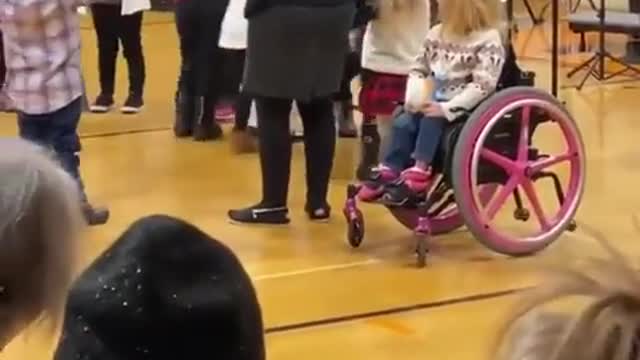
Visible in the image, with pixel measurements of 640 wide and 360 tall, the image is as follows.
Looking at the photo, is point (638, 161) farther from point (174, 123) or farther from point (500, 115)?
point (174, 123)

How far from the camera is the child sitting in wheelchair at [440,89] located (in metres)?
4.26

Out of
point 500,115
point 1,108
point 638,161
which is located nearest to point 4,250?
point 500,115

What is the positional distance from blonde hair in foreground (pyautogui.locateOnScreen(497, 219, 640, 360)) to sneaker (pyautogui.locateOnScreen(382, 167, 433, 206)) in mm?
3257

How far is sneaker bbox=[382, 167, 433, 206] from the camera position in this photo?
4.27 meters

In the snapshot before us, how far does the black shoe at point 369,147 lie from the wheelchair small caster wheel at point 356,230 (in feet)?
2.61

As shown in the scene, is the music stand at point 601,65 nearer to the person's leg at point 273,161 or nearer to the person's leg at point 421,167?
the person's leg at point 273,161

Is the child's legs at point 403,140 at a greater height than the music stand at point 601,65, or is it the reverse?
the child's legs at point 403,140

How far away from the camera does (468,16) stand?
4.35 metres

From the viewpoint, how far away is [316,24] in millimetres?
4477

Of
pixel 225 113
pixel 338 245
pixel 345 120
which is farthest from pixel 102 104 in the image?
pixel 338 245

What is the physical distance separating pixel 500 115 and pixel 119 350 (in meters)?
3.13

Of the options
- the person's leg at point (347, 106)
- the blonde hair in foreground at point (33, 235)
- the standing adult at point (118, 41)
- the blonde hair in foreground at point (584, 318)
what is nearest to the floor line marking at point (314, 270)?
the person's leg at point (347, 106)

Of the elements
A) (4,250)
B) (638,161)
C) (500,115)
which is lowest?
(638,161)

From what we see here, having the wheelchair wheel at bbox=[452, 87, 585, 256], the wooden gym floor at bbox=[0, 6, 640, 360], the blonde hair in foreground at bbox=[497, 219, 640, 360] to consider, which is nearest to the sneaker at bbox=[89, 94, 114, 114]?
the wooden gym floor at bbox=[0, 6, 640, 360]
